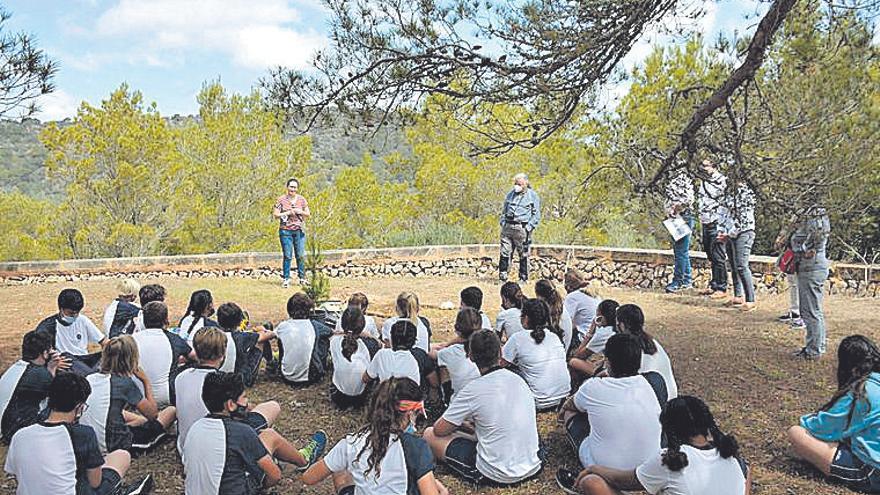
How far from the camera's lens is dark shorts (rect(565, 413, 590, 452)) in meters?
3.92

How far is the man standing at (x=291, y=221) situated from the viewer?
31.4ft

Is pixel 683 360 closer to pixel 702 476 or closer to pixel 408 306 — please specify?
pixel 408 306

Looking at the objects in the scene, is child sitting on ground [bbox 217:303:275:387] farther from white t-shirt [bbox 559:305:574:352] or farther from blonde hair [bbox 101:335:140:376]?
white t-shirt [bbox 559:305:574:352]

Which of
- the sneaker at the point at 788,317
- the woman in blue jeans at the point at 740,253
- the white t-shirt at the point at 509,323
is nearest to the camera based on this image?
the white t-shirt at the point at 509,323

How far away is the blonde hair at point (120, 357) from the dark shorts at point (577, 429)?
2.45 metres

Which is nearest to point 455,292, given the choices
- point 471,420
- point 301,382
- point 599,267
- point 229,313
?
point 599,267

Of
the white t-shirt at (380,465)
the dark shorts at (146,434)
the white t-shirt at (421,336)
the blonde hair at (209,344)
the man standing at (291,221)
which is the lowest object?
the dark shorts at (146,434)

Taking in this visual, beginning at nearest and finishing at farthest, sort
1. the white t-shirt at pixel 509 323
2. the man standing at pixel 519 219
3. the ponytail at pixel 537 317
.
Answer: the ponytail at pixel 537 317
the white t-shirt at pixel 509 323
the man standing at pixel 519 219

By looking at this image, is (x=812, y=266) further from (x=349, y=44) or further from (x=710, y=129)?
(x=349, y=44)

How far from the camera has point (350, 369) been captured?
184 inches

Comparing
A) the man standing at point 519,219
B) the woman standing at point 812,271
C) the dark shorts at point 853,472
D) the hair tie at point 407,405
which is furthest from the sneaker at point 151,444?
the man standing at point 519,219

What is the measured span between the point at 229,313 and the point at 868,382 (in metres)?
3.78

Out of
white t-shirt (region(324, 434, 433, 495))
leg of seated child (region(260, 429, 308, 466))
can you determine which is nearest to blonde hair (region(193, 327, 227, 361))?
leg of seated child (region(260, 429, 308, 466))

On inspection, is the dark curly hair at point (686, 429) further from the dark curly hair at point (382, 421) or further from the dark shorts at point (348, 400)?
the dark shorts at point (348, 400)
